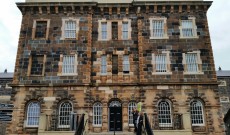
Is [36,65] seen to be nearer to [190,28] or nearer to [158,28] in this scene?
[158,28]

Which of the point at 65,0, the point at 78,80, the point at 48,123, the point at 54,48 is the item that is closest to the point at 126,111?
the point at 78,80

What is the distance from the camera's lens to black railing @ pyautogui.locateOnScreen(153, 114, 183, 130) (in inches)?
A: 901

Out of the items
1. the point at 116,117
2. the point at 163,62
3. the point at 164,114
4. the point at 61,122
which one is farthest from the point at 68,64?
the point at 164,114

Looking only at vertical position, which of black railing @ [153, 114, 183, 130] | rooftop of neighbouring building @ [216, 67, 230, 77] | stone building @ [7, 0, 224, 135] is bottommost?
black railing @ [153, 114, 183, 130]

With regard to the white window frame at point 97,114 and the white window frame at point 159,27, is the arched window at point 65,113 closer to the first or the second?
the white window frame at point 97,114

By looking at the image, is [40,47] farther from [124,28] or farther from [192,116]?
[192,116]

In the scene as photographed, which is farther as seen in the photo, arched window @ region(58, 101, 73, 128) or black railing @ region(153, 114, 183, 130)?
arched window @ region(58, 101, 73, 128)

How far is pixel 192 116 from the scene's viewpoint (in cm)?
2362

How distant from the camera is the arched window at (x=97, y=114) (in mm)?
23625

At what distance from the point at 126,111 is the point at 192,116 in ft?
18.1

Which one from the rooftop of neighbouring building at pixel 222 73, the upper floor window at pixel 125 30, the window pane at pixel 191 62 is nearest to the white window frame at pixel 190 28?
the window pane at pixel 191 62

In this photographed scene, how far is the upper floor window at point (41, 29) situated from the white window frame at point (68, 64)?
2.75 metres

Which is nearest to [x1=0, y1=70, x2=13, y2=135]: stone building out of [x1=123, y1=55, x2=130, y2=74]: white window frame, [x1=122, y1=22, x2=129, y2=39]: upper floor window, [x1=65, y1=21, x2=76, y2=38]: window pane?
[x1=65, y1=21, x2=76, y2=38]: window pane

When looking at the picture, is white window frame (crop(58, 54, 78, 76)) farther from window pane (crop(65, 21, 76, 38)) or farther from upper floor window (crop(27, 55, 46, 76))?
window pane (crop(65, 21, 76, 38))
